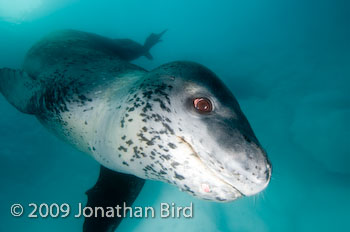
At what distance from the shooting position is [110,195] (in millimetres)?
2715

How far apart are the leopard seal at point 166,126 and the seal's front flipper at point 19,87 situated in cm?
41

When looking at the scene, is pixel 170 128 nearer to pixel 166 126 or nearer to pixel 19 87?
pixel 166 126

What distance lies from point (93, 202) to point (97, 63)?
160 cm

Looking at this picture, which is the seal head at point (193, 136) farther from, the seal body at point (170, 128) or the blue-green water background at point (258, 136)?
the blue-green water background at point (258, 136)

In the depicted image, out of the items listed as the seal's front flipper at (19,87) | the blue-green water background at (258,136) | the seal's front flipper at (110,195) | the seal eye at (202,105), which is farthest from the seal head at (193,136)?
the blue-green water background at (258,136)

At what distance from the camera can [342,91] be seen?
10906mm

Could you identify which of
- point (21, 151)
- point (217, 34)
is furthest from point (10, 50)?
point (217, 34)

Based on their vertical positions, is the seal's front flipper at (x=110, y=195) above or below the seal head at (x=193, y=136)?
below

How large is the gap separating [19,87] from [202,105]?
268cm

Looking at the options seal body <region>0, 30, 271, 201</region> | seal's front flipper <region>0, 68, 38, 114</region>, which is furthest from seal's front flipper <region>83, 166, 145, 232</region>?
seal's front flipper <region>0, 68, 38, 114</region>

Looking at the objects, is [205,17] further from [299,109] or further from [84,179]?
A: [84,179]

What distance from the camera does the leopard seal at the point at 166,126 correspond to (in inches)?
47.1

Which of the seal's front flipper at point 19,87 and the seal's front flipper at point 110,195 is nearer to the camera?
the seal's front flipper at point 110,195

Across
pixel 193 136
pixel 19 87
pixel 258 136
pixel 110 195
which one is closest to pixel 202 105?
pixel 193 136
